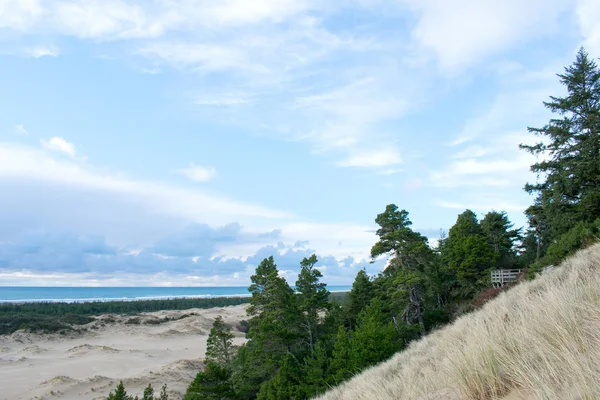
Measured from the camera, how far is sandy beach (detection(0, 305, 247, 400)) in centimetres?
3300

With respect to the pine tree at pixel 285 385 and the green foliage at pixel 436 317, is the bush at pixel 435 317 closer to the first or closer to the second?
the green foliage at pixel 436 317

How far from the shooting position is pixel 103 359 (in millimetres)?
46875

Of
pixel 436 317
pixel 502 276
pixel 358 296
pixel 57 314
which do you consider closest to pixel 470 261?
pixel 502 276

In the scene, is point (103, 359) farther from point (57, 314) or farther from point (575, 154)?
point (575, 154)

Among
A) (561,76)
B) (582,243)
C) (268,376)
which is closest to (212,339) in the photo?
(268,376)

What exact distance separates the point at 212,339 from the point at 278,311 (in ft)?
22.4

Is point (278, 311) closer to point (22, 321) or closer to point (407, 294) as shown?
point (407, 294)

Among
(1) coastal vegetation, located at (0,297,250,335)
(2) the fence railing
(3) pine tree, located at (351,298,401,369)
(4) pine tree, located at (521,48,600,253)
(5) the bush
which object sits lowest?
(1) coastal vegetation, located at (0,297,250,335)

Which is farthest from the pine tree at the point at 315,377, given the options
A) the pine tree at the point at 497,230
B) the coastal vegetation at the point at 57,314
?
the pine tree at the point at 497,230

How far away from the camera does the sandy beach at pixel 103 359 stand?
33000 millimetres

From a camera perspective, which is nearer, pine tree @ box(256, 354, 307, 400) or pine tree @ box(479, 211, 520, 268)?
pine tree @ box(256, 354, 307, 400)

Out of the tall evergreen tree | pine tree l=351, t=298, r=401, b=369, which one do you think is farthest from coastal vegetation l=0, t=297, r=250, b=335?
pine tree l=351, t=298, r=401, b=369

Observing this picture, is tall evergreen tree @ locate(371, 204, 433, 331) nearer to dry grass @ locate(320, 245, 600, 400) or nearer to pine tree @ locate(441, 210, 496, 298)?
pine tree @ locate(441, 210, 496, 298)

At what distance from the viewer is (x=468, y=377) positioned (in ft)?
14.2
